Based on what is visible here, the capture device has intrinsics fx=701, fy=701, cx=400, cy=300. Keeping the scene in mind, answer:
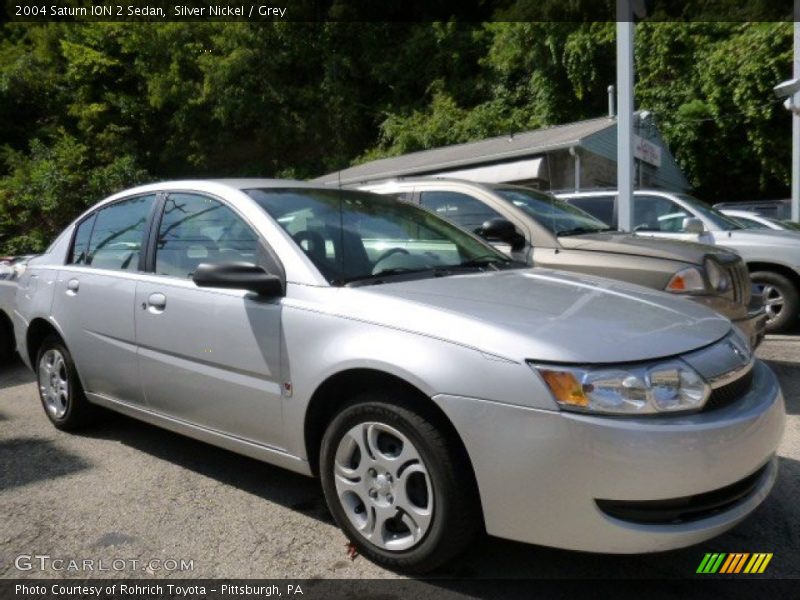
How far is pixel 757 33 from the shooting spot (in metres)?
18.9

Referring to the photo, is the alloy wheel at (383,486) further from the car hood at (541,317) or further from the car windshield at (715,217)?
the car windshield at (715,217)

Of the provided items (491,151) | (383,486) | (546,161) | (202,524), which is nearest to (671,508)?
(383,486)

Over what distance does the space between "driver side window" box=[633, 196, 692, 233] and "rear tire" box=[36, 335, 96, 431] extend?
6.12 meters

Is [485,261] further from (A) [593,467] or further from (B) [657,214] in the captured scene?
(B) [657,214]

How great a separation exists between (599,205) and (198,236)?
238 inches

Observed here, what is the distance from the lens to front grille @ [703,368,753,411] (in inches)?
94.4

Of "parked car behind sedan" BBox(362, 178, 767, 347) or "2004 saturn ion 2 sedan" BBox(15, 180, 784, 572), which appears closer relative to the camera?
"2004 saturn ion 2 sedan" BBox(15, 180, 784, 572)

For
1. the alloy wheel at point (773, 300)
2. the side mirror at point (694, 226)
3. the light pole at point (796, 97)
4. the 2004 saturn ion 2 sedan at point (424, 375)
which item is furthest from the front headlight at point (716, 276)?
the light pole at point (796, 97)

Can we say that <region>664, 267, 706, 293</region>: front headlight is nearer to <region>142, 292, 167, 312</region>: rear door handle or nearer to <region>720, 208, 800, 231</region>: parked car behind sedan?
<region>142, 292, 167, 312</region>: rear door handle

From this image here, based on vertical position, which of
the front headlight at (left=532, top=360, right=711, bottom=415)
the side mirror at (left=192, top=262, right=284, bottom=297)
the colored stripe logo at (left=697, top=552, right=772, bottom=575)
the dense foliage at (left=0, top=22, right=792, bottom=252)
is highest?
the dense foliage at (left=0, top=22, right=792, bottom=252)

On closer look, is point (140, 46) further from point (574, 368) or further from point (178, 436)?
point (574, 368)

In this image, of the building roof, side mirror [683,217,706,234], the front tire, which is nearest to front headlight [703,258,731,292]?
side mirror [683,217,706,234]

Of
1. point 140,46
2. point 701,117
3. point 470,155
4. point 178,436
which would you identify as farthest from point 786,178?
point 140,46

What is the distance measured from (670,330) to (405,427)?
1033 mm
